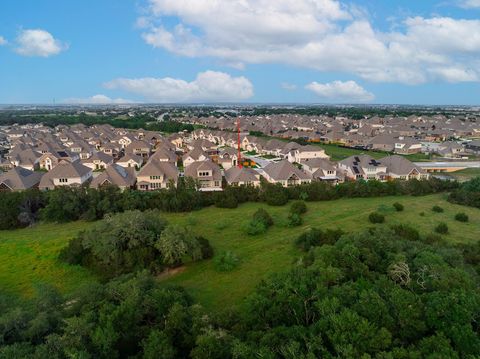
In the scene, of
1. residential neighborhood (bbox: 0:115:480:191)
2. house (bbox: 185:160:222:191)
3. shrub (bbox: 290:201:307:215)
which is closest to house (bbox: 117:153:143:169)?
residential neighborhood (bbox: 0:115:480:191)

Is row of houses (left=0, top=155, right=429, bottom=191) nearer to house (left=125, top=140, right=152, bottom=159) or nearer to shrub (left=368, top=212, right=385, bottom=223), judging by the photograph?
shrub (left=368, top=212, right=385, bottom=223)

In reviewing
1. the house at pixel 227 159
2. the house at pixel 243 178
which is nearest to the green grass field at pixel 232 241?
the house at pixel 243 178

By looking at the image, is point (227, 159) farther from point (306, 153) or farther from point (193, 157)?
point (306, 153)

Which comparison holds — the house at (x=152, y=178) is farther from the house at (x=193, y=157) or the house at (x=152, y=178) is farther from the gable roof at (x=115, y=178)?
the house at (x=193, y=157)

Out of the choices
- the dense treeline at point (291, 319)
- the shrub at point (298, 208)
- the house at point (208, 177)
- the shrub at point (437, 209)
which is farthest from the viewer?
the house at point (208, 177)

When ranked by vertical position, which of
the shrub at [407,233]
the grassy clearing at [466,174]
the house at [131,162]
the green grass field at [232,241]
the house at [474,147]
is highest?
the house at [474,147]

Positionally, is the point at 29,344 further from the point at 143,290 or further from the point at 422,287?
the point at 422,287
